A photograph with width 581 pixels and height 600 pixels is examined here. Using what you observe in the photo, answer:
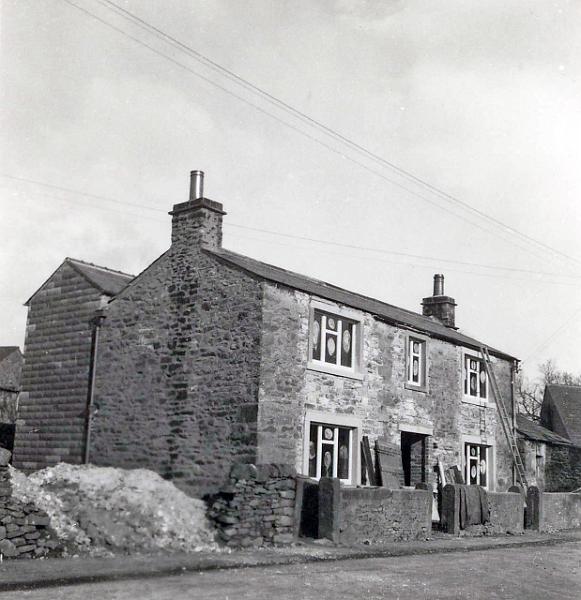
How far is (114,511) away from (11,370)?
3755 cm

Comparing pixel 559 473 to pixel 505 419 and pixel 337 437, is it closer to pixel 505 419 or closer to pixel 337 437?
pixel 505 419

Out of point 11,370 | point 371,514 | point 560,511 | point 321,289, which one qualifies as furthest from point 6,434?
point 11,370

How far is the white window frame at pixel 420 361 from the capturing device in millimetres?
22250

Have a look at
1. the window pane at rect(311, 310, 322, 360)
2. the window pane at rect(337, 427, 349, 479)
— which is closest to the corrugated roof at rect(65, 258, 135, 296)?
the window pane at rect(311, 310, 322, 360)

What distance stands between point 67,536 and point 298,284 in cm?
829

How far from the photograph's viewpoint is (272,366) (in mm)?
17484

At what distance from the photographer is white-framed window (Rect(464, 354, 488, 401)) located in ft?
82.7

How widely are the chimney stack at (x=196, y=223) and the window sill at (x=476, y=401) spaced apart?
10049 millimetres

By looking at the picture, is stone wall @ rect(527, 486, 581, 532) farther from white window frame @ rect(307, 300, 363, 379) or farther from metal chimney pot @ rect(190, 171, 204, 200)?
metal chimney pot @ rect(190, 171, 204, 200)

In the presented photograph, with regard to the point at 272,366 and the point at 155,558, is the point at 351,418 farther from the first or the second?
the point at 155,558

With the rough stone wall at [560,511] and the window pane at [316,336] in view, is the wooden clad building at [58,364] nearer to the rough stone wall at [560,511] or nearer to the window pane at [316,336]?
the window pane at [316,336]

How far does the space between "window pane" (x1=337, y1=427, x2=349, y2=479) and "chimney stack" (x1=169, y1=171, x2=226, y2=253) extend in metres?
5.75

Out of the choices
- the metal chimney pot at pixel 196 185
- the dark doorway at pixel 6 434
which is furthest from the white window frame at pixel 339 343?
the dark doorway at pixel 6 434

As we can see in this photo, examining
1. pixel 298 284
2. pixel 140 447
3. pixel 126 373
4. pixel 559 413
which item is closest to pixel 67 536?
pixel 140 447
